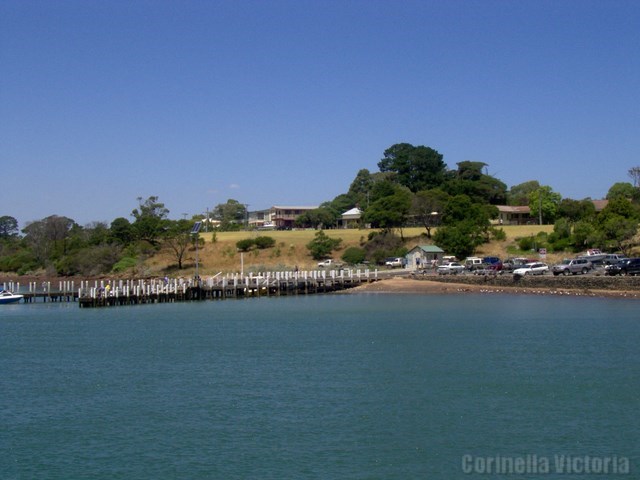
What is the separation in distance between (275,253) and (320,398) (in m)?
84.7

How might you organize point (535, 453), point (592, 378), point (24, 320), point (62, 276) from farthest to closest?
point (62, 276)
point (24, 320)
point (592, 378)
point (535, 453)

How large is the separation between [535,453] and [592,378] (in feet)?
32.3

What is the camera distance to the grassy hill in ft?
338

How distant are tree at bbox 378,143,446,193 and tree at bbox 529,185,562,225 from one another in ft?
66.7

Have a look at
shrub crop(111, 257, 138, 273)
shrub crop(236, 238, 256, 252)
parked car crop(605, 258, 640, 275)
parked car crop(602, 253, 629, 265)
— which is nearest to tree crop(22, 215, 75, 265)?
shrub crop(111, 257, 138, 273)

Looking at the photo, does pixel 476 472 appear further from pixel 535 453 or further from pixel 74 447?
pixel 74 447

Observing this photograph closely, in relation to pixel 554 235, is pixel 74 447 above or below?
below

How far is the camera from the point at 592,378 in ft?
97.1

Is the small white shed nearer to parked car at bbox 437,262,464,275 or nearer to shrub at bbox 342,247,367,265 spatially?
parked car at bbox 437,262,464,275

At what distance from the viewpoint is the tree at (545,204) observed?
404 feet

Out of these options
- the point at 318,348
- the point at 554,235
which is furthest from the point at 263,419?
the point at 554,235

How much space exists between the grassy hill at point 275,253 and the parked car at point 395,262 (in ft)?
28.3
